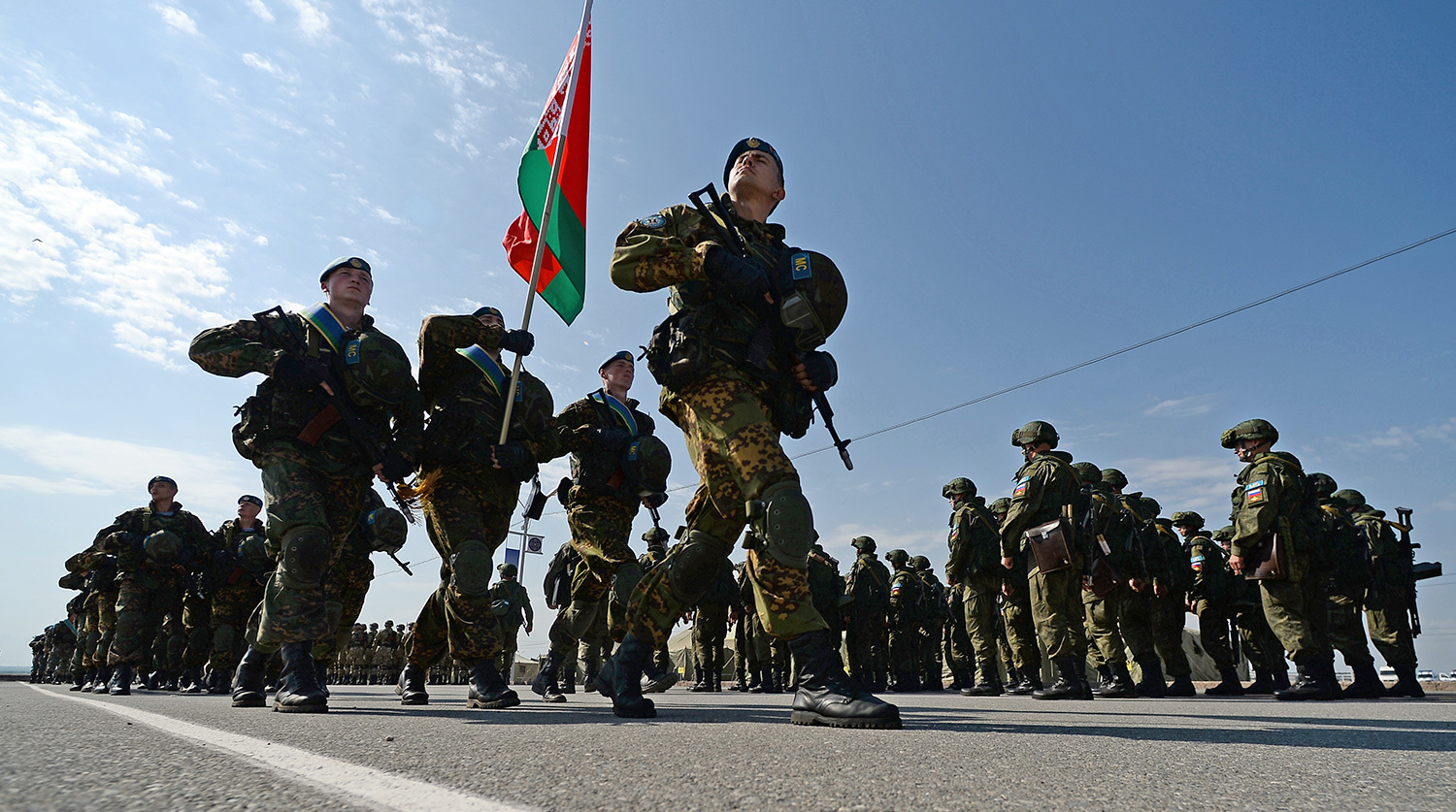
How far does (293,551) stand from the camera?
12.1 feet

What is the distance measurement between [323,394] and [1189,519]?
32.7 feet

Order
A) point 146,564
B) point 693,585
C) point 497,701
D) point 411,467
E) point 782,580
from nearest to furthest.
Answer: point 782,580, point 693,585, point 497,701, point 411,467, point 146,564

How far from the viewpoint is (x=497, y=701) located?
12.6ft

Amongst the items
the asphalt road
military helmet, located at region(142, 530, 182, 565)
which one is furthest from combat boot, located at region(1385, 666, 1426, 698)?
military helmet, located at region(142, 530, 182, 565)

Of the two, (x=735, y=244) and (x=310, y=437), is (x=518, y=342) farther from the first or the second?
(x=735, y=244)

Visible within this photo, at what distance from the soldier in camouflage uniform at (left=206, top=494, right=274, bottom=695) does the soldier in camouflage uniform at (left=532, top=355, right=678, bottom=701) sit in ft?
11.6

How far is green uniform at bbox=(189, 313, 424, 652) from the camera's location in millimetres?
3701

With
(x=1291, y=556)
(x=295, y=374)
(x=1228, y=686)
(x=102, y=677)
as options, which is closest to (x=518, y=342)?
(x=295, y=374)

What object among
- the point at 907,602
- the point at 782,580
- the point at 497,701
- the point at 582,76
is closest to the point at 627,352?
the point at 582,76

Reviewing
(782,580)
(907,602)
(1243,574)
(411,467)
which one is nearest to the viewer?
(782,580)

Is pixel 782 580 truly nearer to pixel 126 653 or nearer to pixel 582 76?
pixel 582 76

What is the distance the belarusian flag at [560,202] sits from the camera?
18.9ft

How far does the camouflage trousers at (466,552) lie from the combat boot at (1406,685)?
8431mm

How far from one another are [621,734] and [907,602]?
10.4 meters
